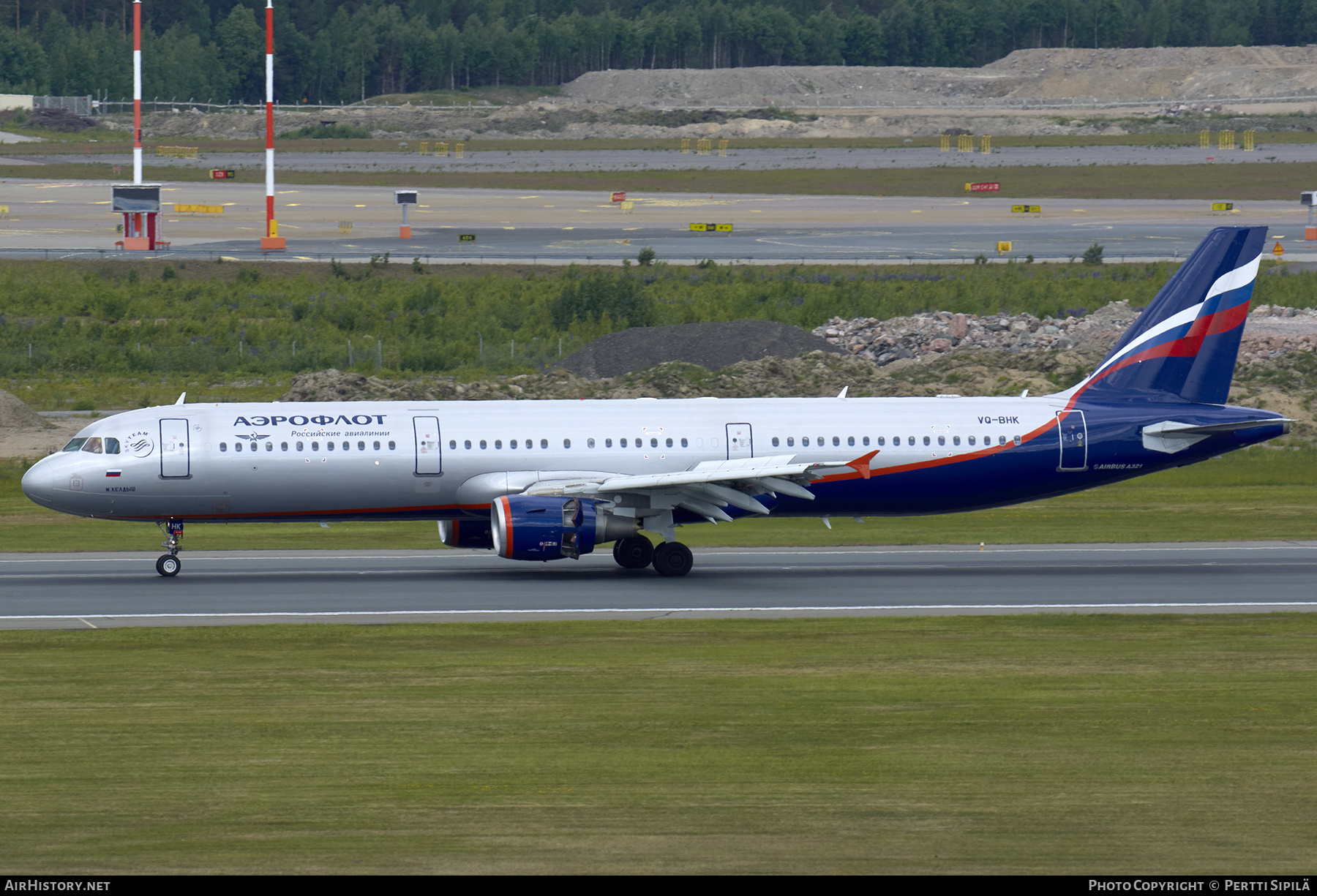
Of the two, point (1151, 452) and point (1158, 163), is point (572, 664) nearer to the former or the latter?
point (1151, 452)

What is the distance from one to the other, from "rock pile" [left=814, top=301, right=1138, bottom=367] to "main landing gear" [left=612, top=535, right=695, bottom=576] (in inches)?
1221

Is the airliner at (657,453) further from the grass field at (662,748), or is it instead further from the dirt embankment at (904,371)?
the dirt embankment at (904,371)

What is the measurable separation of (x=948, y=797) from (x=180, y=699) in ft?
37.8

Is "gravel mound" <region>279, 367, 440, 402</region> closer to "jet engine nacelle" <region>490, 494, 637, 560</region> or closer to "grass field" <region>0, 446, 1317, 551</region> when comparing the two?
"grass field" <region>0, 446, 1317, 551</region>

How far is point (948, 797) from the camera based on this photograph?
57.5 ft

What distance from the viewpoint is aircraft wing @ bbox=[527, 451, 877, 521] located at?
112ft

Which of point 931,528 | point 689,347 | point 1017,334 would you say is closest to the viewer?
point 931,528

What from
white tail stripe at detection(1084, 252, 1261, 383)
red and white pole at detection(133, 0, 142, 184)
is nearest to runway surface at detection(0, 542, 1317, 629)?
white tail stripe at detection(1084, 252, 1261, 383)

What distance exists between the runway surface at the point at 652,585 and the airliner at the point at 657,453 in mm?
1316

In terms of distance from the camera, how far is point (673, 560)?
119ft

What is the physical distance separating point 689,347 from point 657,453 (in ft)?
94.8

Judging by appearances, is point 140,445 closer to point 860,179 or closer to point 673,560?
point 673,560

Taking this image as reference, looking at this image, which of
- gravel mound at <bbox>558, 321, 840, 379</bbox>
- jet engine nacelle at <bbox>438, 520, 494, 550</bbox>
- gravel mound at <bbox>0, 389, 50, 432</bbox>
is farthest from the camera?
gravel mound at <bbox>558, 321, 840, 379</bbox>

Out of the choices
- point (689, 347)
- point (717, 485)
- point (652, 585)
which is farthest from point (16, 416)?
point (717, 485)
